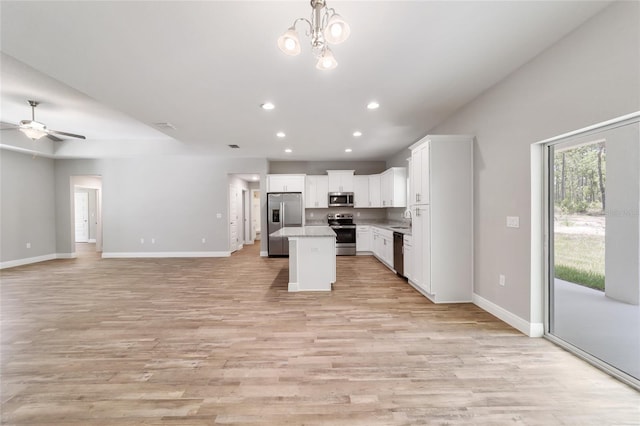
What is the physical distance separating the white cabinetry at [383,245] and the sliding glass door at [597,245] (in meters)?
3.05

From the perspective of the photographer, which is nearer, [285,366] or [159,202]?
[285,366]

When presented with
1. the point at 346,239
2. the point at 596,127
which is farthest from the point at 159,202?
the point at 596,127

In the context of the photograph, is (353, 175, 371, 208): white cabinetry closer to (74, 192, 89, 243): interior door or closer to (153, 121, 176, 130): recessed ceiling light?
(153, 121, 176, 130): recessed ceiling light

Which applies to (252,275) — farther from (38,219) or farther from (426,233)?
(38,219)

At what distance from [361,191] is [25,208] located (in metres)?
8.81

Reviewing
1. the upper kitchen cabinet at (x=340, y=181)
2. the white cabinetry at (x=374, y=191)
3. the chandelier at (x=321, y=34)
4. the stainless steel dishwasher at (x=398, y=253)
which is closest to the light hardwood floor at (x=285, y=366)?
the stainless steel dishwasher at (x=398, y=253)

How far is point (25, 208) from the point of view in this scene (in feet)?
21.1

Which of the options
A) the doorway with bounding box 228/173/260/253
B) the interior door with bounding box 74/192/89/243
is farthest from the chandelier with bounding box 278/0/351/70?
the interior door with bounding box 74/192/89/243

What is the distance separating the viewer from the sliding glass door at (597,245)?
1.94m

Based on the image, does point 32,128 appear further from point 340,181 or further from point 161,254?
point 340,181

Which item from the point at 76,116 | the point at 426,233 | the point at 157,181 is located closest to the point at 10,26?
the point at 76,116

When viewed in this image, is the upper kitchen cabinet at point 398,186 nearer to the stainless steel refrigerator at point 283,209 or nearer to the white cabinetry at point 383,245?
the white cabinetry at point 383,245

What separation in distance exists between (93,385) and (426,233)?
391 centimetres

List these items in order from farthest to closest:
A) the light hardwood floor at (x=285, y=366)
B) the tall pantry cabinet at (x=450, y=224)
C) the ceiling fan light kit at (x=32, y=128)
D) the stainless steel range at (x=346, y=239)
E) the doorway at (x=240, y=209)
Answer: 1. the doorway at (x=240, y=209)
2. the stainless steel range at (x=346, y=239)
3. the ceiling fan light kit at (x=32, y=128)
4. the tall pantry cabinet at (x=450, y=224)
5. the light hardwood floor at (x=285, y=366)
